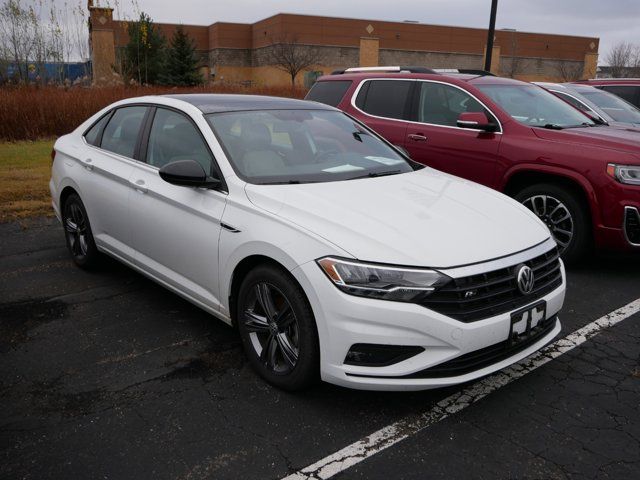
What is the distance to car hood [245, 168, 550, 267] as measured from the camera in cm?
290

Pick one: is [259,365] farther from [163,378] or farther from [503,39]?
[503,39]

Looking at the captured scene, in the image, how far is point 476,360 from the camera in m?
2.91

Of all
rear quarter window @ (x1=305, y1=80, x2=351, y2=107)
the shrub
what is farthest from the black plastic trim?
the shrub

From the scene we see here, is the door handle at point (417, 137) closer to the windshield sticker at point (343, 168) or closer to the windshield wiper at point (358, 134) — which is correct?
the windshield wiper at point (358, 134)

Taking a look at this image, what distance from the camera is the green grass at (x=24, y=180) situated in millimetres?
7879

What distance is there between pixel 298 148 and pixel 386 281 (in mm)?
1589

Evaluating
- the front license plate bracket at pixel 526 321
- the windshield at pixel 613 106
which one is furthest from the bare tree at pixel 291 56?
the front license plate bracket at pixel 526 321

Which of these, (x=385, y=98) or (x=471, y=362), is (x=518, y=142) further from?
(x=471, y=362)

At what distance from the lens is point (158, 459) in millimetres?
2707

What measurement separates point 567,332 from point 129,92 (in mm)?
15174

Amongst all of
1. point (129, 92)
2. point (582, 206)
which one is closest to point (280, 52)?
point (129, 92)

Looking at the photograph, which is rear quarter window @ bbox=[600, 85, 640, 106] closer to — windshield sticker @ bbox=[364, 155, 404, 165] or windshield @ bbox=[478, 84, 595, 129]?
windshield @ bbox=[478, 84, 595, 129]

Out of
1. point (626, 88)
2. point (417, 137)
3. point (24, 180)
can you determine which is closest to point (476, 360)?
point (417, 137)

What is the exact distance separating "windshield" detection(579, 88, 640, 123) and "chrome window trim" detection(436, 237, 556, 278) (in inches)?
285
